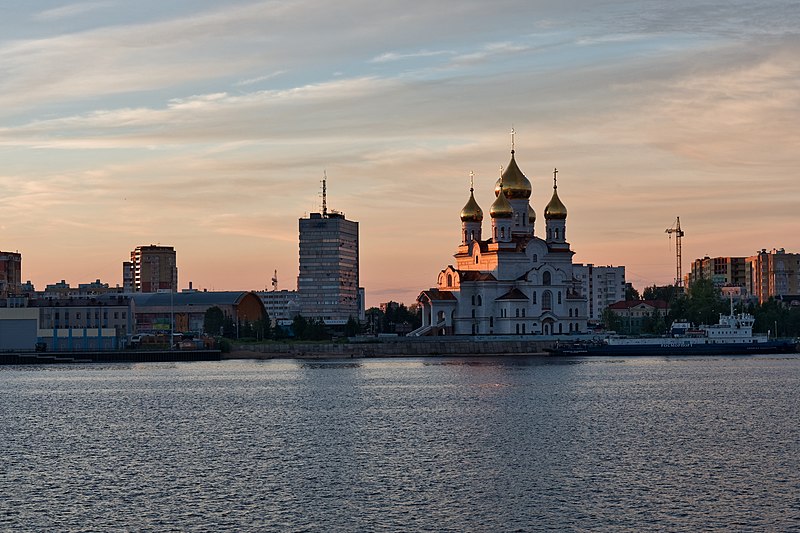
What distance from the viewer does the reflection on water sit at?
38.8 m

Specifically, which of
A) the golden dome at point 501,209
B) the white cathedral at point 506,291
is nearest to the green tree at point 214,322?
the white cathedral at point 506,291

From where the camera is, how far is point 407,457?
167 ft

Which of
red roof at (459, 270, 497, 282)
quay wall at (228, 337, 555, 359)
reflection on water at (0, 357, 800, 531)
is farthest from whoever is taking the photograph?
red roof at (459, 270, 497, 282)

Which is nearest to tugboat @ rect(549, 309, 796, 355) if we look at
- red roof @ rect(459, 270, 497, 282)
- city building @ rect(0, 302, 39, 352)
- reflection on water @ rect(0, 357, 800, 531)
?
red roof @ rect(459, 270, 497, 282)

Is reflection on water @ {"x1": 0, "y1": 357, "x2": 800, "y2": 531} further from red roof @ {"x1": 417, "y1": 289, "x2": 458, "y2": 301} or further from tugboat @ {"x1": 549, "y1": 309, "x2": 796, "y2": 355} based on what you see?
red roof @ {"x1": 417, "y1": 289, "x2": 458, "y2": 301}

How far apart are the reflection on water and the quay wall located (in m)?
51.9

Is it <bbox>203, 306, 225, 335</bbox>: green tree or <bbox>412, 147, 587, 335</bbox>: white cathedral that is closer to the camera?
<bbox>412, 147, 587, 335</bbox>: white cathedral

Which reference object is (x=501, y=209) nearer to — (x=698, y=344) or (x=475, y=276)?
(x=475, y=276)

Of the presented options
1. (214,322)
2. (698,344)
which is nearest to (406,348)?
(698,344)

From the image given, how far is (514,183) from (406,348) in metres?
25.9

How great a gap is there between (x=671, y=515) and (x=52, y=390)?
66.3 meters

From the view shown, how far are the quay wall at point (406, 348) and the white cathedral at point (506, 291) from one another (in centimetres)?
368

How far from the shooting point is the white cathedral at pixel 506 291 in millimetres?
152125

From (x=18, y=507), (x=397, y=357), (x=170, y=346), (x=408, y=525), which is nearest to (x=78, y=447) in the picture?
(x=18, y=507)
